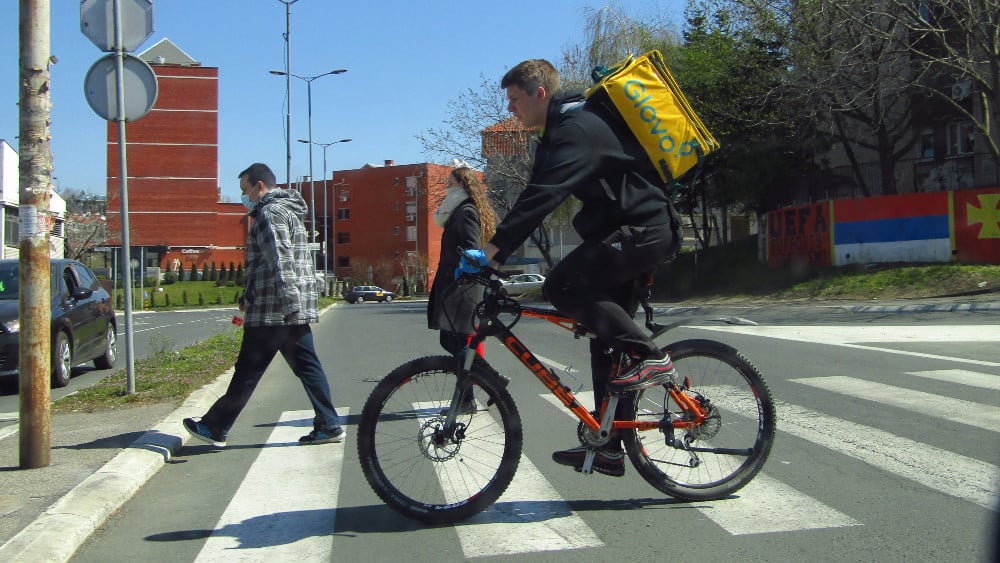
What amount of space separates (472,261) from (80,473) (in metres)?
2.89

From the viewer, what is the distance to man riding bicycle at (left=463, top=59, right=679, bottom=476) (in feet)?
13.0

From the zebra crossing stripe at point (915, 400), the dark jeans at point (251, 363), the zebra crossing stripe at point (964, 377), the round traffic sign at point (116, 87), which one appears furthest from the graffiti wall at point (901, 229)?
the dark jeans at point (251, 363)

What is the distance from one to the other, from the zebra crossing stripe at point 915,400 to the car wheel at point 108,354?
9623 mm

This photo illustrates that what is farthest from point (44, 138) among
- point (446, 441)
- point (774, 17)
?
point (774, 17)

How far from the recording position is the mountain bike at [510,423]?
165 inches

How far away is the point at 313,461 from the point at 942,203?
924 inches

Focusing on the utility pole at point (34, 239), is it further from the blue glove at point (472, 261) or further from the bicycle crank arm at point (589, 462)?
the bicycle crank arm at point (589, 462)

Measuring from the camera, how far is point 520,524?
13.7 feet

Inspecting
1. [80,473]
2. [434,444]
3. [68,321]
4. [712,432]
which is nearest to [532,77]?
[434,444]

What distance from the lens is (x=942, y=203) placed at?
2481 centimetres

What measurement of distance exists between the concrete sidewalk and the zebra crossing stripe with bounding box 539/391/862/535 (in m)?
2.48

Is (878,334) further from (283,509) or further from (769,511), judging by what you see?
(283,509)

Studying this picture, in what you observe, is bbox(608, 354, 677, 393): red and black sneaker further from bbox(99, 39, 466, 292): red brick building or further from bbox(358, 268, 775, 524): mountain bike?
bbox(99, 39, 466, 292): red brick building

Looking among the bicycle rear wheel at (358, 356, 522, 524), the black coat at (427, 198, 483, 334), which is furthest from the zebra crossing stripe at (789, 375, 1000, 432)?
the bicycle rear wheel at (358, 356, 522, 524)
